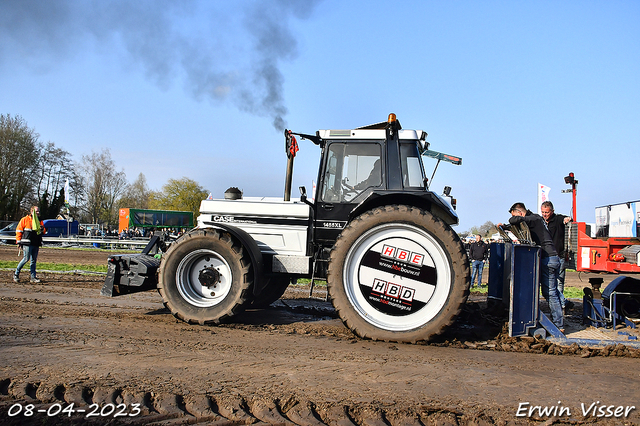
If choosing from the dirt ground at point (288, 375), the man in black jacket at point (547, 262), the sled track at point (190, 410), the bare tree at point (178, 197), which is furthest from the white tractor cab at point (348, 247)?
the bare tree at point (178, 197)

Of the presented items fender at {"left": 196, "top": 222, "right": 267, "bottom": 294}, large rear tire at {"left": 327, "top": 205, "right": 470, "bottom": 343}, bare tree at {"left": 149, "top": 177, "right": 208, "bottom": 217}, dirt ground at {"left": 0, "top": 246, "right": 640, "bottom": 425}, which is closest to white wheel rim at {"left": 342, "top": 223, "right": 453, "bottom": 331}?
large rear tire at {"left": 327, "top": 205, "right": 470, "bottom": 343}

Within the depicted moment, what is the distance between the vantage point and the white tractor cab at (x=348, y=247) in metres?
4.78

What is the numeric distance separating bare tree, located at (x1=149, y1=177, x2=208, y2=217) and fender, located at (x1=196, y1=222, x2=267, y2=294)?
55.4 metres

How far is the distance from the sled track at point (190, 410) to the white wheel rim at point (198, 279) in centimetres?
225

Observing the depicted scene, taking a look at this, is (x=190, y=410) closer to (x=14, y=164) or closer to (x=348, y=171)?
(x=348, y=171)

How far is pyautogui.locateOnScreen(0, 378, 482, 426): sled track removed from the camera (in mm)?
2768

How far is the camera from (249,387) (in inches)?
130

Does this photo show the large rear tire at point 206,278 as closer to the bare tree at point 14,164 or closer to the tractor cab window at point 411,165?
the tractor cab window at point 411,165

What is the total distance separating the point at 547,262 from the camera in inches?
212

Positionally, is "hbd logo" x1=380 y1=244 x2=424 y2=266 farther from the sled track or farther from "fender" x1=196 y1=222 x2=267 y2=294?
the sled track

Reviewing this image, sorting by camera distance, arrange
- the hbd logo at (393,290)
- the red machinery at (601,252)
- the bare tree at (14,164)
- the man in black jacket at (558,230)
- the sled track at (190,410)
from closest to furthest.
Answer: the sled track at (190,410), the hbd logo at (393,290), the man in black jacket at (558,230), the red machinery at (601,252), the bare tree at (14,164)

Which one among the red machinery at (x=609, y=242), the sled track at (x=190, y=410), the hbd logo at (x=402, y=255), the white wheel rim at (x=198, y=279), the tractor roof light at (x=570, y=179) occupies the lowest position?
the sled track at (x=190, y=410)

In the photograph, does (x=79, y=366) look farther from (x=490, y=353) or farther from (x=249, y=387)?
(x=490, y=353)

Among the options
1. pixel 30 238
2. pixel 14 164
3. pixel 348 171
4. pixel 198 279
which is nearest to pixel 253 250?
pixel 198 279
